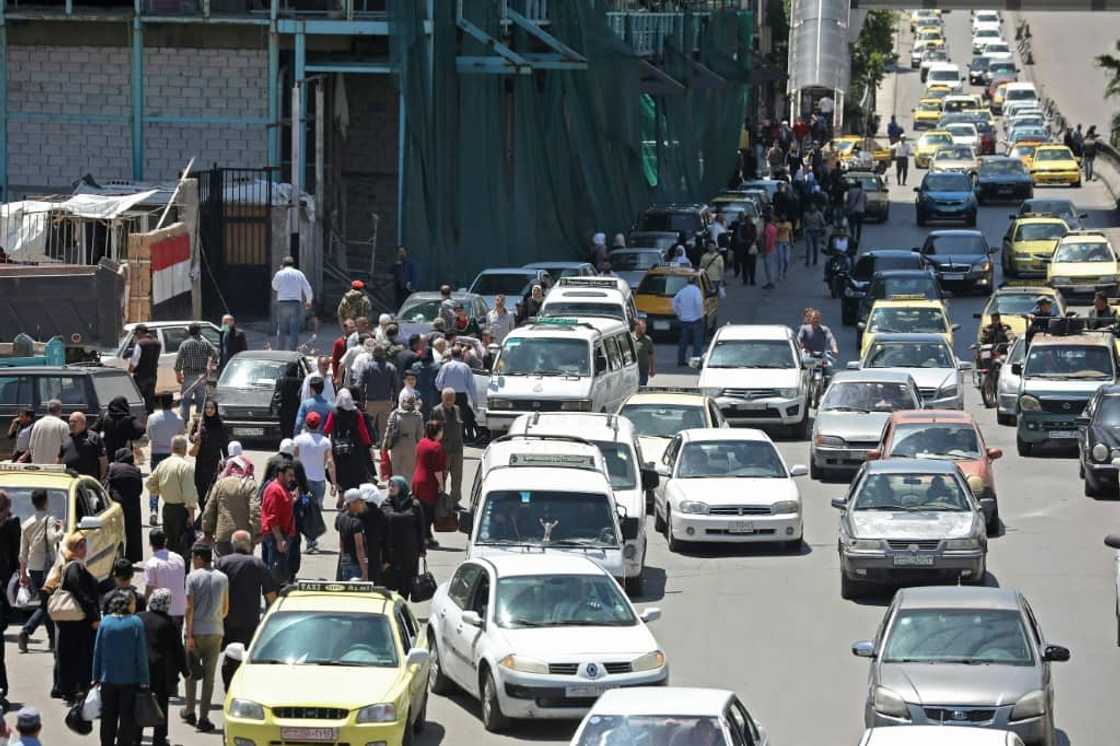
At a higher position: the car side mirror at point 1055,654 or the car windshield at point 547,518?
the car windshield at point 547,518

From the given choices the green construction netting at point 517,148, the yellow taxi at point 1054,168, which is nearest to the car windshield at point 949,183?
the green construction netting at point 517,148

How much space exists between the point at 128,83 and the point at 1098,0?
38.0 m

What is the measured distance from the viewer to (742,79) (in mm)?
71188

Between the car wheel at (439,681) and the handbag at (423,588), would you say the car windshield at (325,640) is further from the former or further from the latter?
the handbag at (423,588)

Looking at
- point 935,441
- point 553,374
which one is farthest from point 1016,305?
point 935,441

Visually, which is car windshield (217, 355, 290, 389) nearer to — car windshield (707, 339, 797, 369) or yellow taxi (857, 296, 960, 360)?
car windshield (707, 339, 797, 369)

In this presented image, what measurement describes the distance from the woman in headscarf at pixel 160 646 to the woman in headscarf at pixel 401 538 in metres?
3.66

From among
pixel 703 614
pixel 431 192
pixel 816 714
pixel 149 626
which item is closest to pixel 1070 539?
pixel 703 614

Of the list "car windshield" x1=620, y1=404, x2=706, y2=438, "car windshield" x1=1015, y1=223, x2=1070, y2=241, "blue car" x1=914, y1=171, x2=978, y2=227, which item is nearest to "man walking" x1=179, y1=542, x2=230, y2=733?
"car windshield" x1=620, y1=404, x2=706, y2=438

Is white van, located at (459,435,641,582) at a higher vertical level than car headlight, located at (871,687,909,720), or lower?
higher

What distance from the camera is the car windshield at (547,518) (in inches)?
833

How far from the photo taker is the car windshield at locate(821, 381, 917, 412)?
29641 millimetres

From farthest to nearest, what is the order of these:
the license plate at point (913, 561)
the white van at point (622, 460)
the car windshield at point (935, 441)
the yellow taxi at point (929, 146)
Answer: the yellow taxi at point (929, 146) → the car windshield at point (935, 441) → the white van at point (622, 460) → the license plate at point (913, 561)

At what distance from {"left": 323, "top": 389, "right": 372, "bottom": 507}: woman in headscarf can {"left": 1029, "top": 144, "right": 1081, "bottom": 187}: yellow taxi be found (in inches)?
2018
